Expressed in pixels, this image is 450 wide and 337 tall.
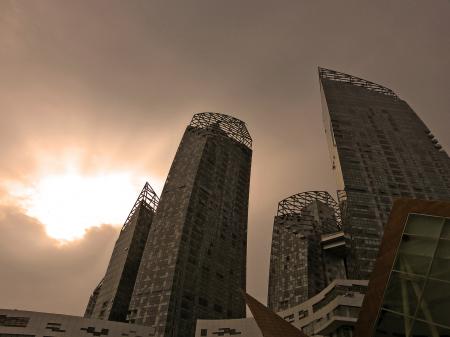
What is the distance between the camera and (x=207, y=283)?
9894 cm

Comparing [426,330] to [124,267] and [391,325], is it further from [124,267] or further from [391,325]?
[124,267]

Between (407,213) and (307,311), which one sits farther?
(307,311)

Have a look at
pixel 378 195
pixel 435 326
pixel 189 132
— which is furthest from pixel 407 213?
pixel 189 132

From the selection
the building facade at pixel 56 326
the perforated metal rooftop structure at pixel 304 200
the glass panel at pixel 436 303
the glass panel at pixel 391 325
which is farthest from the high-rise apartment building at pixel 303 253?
the glass panel at pixel 436 303

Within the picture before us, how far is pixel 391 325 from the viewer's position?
104 feet

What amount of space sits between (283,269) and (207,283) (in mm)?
25806

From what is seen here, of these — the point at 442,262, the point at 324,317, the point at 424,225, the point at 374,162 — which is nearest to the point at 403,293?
the point at 442,262

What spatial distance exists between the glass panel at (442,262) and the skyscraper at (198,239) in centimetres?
6591

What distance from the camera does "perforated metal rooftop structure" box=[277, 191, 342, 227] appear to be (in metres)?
133

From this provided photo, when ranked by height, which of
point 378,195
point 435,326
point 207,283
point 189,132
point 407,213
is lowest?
point 435,326

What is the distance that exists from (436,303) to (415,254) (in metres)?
3.58

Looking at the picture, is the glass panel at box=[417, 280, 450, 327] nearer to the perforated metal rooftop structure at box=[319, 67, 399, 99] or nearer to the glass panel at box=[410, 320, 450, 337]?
the glass panel at box=[410, 320, 450, 337]

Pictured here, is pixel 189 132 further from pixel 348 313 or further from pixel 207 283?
pixel 348 313

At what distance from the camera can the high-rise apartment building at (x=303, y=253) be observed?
350 feet
